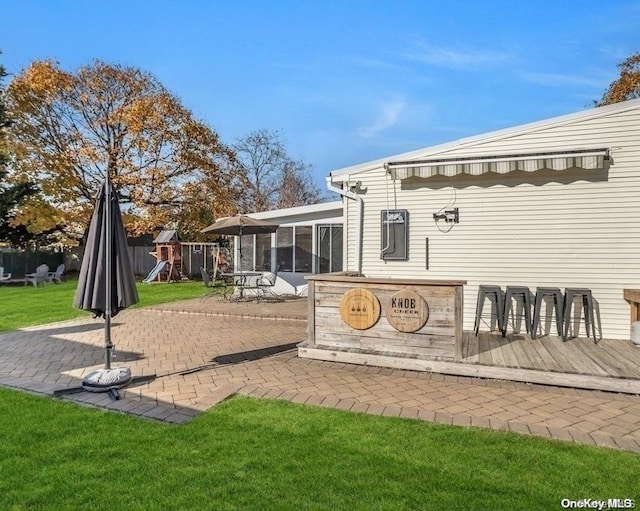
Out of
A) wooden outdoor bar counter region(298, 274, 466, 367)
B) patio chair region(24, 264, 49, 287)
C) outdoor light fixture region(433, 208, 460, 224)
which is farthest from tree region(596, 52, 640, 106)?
patio chair region(24, 264, 49, 287)

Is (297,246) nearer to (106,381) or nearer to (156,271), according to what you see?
(156,271)

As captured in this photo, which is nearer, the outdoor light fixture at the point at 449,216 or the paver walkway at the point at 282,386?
the paver walkway at the point at 282,386

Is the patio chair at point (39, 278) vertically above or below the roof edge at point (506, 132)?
below

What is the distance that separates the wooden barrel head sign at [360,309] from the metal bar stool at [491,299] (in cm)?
198

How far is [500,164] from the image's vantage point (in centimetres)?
614

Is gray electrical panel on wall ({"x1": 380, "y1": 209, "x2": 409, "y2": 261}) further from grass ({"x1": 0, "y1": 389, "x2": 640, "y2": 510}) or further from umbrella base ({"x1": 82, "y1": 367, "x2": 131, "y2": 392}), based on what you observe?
umbrella base ({"x1": 82, "y1": 367, "x2": 131, "y2": 392})

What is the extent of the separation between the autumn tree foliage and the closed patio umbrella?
14.4m

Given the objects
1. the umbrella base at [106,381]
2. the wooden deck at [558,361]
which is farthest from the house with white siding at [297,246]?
the umbrella base at [106,381]

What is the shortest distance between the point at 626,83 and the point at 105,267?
1864 cm

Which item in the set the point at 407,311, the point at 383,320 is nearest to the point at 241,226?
the point at 383,320

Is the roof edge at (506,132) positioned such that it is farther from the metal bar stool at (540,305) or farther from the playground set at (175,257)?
the playground set at (175,257)

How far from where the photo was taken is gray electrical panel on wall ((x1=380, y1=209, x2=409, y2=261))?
716cm

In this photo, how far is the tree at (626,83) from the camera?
1576 centimetres

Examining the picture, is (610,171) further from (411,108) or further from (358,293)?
(411,108)
